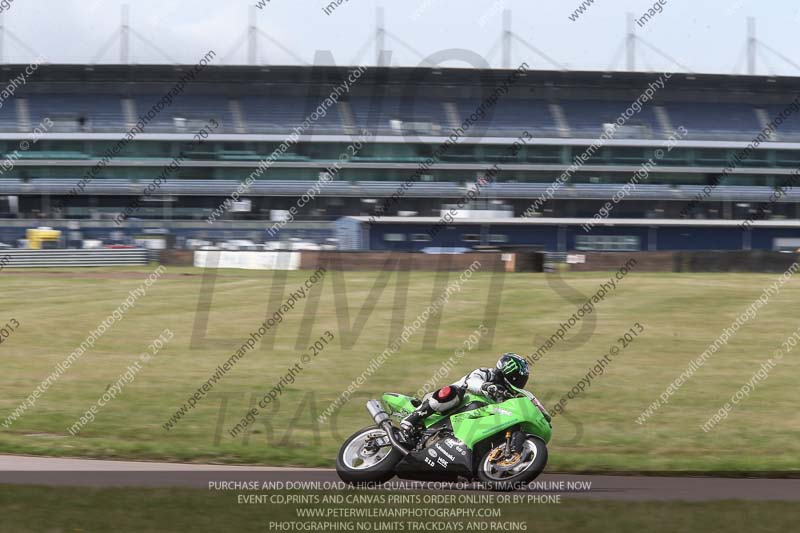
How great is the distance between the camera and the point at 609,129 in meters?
57.3

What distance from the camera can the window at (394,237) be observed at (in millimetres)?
51094

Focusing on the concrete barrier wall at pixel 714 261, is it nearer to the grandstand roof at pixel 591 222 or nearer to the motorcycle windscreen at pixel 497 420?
the grandstand roof at pixel 591 222

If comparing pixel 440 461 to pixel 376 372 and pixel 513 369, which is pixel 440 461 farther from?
pixel 376 372

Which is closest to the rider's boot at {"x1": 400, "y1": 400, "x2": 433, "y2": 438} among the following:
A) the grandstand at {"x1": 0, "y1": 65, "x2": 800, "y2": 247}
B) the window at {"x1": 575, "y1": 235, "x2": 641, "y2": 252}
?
the grandstand at {"x1": 0, "y1": 65, "x2": 800, "y2": 247}

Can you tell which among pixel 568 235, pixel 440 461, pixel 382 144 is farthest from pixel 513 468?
pixel 382 144

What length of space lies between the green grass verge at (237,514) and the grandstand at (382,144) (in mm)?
46257

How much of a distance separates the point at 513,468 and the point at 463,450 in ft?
1.50

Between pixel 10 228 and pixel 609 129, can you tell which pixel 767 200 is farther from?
pixel 10 228

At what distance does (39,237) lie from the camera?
48906mm

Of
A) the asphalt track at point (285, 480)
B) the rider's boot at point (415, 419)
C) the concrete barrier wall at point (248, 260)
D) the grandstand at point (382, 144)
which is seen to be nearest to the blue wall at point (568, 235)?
the grandstand at point (382, 144)

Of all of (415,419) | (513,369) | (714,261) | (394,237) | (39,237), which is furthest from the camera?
(394,237)

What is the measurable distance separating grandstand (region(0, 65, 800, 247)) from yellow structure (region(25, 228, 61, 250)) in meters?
4.10

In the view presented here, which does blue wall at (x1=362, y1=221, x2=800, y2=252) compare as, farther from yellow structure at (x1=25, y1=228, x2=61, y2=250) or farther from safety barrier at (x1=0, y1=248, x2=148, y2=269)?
yellow structure at (x1=25, y1=228, x2=61, y2=250)

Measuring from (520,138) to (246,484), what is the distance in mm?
49985
